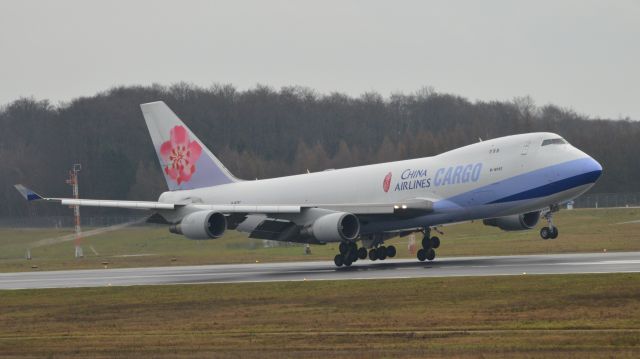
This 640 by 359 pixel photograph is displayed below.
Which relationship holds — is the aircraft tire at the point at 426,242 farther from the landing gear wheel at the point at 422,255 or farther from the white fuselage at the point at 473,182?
the white fuselage at the point at 473,182

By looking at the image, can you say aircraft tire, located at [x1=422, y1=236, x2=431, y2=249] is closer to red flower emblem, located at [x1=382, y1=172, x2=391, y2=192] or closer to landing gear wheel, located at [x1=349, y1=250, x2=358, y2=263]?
red flower emblem, located at [x1=382, y1=172, x2=391, y2=192]

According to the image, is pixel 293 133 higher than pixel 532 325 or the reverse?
higher

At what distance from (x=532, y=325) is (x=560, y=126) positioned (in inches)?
3968

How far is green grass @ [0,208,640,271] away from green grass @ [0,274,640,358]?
19.8 metres

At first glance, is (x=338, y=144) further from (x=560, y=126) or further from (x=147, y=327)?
(x=147, y=327)

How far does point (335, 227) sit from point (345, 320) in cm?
1736

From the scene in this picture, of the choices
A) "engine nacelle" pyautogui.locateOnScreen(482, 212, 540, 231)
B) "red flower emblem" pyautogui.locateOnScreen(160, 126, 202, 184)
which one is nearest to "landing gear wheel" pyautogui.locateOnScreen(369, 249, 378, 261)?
"engine nacelle" pyautogui.locateOnScreen(482, 212, 540, 231)

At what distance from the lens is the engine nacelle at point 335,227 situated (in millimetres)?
43031

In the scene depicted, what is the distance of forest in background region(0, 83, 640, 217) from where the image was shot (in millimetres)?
99875

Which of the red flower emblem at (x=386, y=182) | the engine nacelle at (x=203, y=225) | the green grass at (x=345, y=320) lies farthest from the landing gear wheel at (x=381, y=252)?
the green grass at (x=345, y=320)

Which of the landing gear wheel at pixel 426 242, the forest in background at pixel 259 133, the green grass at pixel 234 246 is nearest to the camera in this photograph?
the landing gear wheel at pixel 426 242

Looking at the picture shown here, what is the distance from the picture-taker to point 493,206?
42281mm

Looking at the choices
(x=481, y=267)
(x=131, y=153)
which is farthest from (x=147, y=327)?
(x=131, y=153)

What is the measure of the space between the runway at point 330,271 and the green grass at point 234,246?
17.3 ft
